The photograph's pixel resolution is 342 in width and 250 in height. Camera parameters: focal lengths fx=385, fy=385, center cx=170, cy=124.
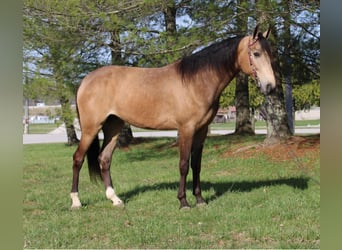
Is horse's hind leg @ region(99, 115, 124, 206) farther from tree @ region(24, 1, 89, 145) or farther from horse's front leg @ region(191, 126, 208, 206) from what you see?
tree @ region(24, 1, 89, 145)

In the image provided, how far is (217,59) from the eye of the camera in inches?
189

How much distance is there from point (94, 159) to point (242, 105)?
358 inches

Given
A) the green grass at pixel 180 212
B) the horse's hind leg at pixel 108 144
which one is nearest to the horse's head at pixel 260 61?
the green grass at pixel 180 212

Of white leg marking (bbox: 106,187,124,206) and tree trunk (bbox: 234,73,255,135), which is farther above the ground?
tree trunk (bbox: 234,73,255,135)

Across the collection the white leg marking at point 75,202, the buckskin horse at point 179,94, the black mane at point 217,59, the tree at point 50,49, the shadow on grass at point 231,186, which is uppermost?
the tree at point 50,49

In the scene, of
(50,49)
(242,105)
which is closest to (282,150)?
(242,105)

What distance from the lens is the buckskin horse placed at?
4.68 metres

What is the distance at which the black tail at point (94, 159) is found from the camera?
5.39m

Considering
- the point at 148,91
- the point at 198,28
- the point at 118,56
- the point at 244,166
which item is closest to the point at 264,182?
the point at 244,166

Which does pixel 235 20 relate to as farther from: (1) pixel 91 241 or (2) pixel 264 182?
(1) pixel 91 241

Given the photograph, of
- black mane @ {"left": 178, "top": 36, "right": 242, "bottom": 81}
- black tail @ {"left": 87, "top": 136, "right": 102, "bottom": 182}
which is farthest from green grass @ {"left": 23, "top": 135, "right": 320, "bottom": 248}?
black mane @ {"left": 178, "top": 36, "right": 242, "bottom": 81}

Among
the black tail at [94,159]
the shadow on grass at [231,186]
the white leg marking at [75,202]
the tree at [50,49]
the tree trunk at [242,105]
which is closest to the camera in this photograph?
the white leg marking at [75,202]

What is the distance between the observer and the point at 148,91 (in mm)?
4988

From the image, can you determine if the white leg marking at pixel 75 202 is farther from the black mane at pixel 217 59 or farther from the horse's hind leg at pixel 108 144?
the black mane at pixel 217 59
